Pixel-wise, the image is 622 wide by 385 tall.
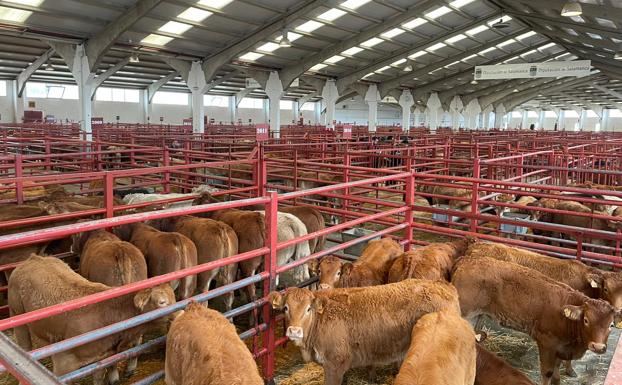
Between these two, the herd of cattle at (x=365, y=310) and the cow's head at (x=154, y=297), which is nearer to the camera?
the herd of cattle at (x=365, y=310)

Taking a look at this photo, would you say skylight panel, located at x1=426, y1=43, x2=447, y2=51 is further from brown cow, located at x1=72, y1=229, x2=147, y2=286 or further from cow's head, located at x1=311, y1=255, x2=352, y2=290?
brown cow, located at x1=72, y1=229, x2=147, y2=286

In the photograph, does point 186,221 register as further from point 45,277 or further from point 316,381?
point 316,381

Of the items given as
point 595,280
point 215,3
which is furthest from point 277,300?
point 215,3

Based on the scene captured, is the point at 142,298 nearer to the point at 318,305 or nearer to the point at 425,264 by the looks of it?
the point at 318,305

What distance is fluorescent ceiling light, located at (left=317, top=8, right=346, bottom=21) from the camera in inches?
630

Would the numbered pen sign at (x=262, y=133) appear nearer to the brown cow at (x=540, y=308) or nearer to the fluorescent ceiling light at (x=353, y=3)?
the brown cow at (x=540, y=308)

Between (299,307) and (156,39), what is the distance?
15.3 m

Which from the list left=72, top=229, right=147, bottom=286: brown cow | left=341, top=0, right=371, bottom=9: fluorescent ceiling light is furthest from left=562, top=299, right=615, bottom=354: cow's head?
left=341, top=0, right=371, bottom=9: fluorescent ceiling light

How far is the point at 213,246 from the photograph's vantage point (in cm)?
494

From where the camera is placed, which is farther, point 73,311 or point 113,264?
point 113,264

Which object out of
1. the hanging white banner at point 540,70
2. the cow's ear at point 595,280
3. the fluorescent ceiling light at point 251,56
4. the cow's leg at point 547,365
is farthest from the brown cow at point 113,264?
the hanging white banner at point 540,70

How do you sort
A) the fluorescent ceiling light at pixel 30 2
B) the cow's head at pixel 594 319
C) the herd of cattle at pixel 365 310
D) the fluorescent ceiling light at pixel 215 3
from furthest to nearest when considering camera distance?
the fluorescent ceiling light at pixel 215 3 < the fluorescent ceiling light at pixel 30 2 < the cow's head at pixel 594 319 < the herd of cattle at pixel 365 310

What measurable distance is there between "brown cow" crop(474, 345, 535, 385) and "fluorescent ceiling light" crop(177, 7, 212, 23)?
43.6ft

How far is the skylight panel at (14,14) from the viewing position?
13.0 meters
